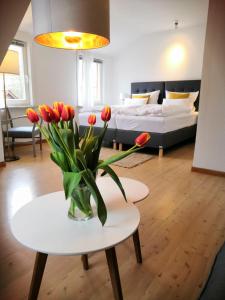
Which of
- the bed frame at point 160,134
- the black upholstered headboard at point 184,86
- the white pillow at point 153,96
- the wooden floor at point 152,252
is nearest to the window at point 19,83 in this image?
the bed frame at point 160,134

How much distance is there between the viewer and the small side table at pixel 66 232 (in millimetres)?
809

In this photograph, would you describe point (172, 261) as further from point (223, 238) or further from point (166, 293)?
point (223, 238)

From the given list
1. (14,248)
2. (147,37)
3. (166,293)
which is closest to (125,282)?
(166,293)

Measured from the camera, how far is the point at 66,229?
0.91 meters

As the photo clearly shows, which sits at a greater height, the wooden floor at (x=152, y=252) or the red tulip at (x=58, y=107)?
the red tulip at (x=58, y=107)

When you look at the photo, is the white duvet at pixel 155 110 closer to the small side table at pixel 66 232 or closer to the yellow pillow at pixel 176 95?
the yellow pillow at pixel 176 95

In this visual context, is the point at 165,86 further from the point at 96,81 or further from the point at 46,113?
the point at 46,113

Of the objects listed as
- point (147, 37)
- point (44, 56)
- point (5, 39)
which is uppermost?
point (147, 37)

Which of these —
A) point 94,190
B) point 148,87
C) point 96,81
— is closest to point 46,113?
point 94,190

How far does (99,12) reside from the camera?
2.98 feet

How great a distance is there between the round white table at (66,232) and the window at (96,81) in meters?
5.17

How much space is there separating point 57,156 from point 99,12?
0.61 m

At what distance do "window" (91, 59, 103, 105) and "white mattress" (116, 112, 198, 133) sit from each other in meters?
2.29

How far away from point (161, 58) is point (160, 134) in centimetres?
276
